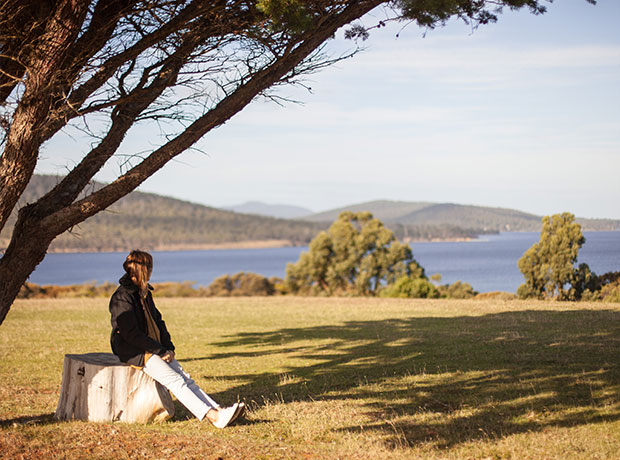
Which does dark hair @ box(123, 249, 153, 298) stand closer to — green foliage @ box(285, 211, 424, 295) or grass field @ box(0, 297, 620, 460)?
grass field @ box(0, 297, 620, 460)

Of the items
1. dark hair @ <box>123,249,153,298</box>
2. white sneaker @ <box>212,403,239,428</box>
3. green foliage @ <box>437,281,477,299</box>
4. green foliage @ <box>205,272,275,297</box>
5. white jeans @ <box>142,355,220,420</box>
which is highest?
dark hair @ <box>123,249,153,298</box>

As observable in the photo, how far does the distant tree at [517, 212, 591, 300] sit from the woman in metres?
18.2

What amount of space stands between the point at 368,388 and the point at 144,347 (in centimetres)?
294

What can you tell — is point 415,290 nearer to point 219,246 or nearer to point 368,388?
point 368,388

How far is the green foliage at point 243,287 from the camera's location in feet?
100

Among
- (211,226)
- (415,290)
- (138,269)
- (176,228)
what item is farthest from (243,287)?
(211,226)

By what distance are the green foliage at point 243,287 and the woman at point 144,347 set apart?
79.0 feet

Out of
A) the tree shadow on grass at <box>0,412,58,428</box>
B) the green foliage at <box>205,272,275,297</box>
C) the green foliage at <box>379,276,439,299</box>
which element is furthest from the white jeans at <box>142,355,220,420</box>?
the green foliage at <box>205,272,275,297</box>

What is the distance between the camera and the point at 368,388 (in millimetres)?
7312

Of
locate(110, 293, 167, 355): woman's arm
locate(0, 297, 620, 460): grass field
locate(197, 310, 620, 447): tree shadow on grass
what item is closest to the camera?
locate(0, 297, 620, 460): grass field

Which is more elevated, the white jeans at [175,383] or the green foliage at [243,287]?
the white jeans at [175,383]

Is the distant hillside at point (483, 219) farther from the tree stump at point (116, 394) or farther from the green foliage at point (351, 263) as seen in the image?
the tree stump at point (116, 394)

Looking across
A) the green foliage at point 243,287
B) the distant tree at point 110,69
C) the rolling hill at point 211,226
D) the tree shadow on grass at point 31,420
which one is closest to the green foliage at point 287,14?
the distant tree at point 110,69

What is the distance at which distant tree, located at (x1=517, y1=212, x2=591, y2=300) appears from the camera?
21.0m
